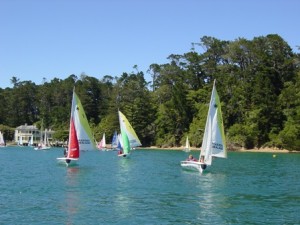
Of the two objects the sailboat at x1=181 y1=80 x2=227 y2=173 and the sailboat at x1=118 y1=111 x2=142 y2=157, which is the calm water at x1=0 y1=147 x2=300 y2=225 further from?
the sailboat at x1=118 y1=111 x2=142 y2=157

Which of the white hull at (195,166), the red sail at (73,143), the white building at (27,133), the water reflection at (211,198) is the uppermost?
the white building at (27,133)

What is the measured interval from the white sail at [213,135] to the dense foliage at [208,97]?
5812 centimetres

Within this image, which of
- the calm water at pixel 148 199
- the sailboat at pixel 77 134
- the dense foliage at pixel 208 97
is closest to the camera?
the calm water at pixel 148 199

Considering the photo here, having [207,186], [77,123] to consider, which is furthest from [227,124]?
[207,186]

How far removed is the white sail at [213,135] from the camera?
43219 millimetres

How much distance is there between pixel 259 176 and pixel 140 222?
2492 cm

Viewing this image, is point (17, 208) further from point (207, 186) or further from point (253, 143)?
point (253, 143)

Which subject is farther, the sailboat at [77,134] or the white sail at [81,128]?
the white sail at [81,128]

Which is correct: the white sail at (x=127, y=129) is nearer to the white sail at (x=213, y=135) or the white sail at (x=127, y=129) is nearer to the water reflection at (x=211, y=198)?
the white sail at (x=213, y=135)

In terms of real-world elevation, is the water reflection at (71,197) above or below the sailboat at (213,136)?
below

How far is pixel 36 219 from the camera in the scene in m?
22.6

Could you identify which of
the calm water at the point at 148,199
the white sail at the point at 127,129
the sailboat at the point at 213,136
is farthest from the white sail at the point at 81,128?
the white sail at the point at 127,129

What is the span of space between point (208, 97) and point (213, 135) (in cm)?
7816

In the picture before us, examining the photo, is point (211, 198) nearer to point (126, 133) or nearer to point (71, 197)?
point (71, 197)
